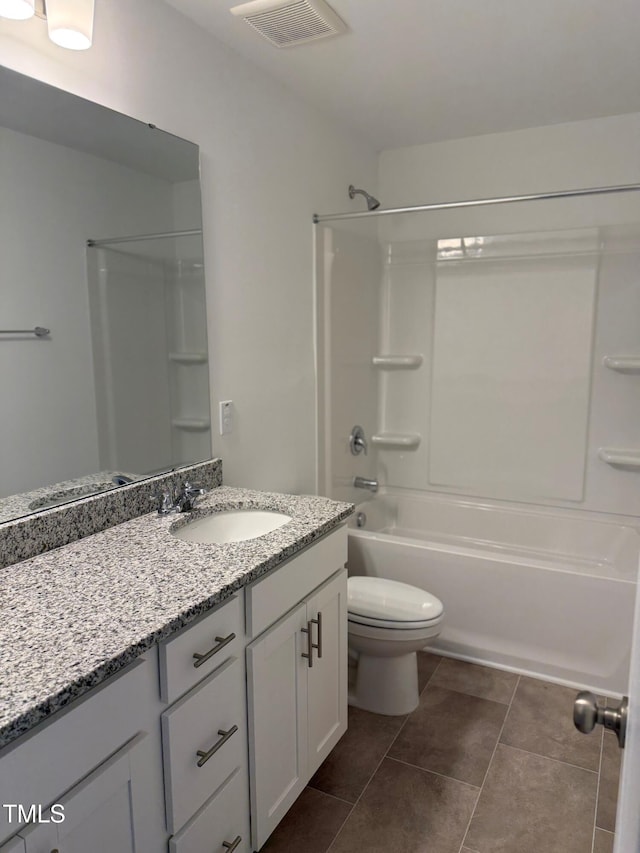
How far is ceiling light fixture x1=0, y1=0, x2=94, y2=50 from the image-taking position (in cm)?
131

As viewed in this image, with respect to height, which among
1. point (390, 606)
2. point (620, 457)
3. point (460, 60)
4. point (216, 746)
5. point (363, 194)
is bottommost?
point (390, 606)

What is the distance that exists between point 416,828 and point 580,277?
2.44 metres

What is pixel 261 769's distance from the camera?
1505 millimetres

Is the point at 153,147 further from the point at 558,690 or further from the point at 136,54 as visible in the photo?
the point at 558,690

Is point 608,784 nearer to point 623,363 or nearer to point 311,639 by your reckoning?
point 311,639

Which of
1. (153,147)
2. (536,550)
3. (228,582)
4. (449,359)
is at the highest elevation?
(153,147)

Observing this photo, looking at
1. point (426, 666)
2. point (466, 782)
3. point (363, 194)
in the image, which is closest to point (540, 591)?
point (426, 666)

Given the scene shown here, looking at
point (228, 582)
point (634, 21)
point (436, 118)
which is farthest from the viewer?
point (436, 118)

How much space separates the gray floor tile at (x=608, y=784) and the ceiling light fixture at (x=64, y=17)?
2472 millimetres

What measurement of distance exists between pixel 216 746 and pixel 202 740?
0.18 feet

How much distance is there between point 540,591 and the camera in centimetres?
241

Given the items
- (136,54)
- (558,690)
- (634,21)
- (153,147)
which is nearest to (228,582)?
(153,147)

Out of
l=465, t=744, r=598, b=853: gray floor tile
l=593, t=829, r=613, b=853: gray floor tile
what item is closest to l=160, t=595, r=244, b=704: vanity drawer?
l=465, t=744, r=598, b=853: gray floor tile

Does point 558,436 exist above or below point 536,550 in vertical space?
above
